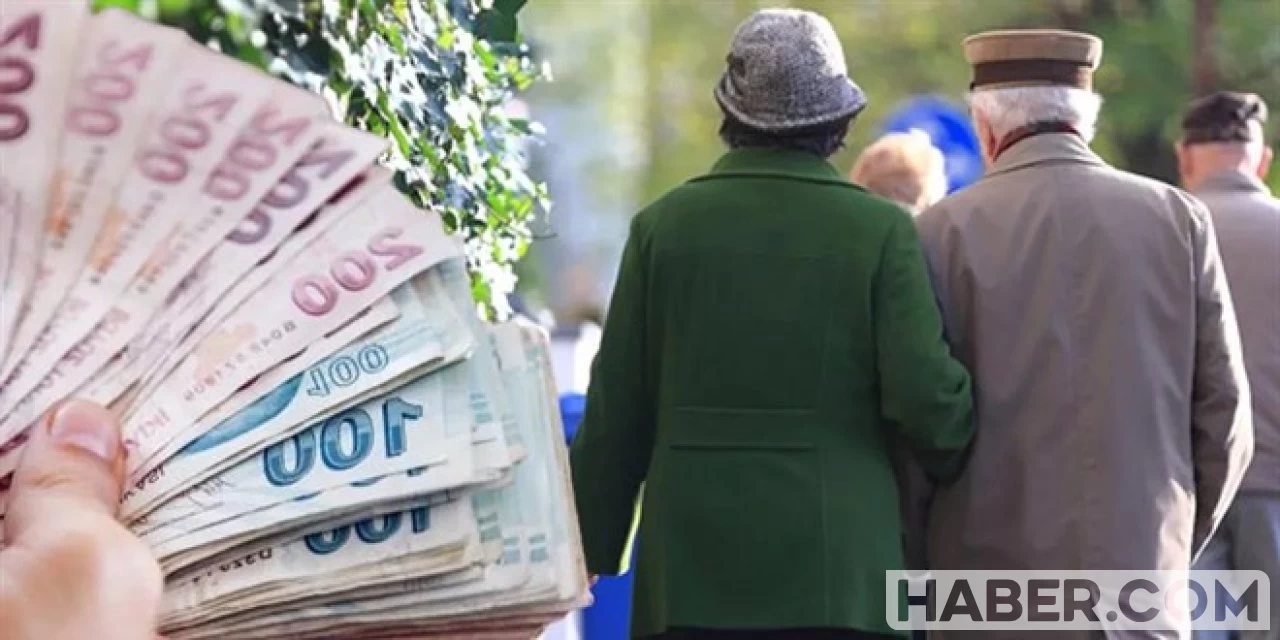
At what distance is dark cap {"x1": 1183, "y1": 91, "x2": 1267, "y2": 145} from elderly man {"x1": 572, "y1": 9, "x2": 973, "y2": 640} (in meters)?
2.33

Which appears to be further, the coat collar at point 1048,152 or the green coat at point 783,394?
the coat collar at point 1048,152

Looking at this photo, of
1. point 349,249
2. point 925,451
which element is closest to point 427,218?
point 349,249

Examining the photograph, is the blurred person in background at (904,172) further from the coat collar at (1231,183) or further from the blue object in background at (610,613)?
the blue object in background at (610,613)

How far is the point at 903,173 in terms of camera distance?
651 cm

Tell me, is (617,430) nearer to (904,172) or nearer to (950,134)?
(904,172)

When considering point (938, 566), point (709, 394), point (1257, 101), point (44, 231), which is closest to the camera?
point (44, 231)

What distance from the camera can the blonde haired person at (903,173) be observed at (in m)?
6.51

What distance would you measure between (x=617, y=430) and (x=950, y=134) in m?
5.27

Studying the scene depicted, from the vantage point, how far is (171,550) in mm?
2336

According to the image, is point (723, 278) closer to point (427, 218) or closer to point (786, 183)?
point (786, 183)

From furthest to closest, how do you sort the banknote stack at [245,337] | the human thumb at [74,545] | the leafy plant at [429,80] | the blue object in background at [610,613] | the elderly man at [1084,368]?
the blue object in background at [610,613]
the elderly man at [1084,368]
the leafy plant at [429,80]
the banknote stack at [245,337]
the human thumb at [74,545]

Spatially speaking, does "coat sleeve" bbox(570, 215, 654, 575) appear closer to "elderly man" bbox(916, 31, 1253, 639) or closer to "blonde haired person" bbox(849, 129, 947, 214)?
"elderly man" bbox(916, 31, 1253, 639)

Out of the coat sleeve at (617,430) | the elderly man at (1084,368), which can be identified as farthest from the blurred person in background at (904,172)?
the coat sleeve at (617,430)

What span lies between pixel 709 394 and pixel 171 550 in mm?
2021
